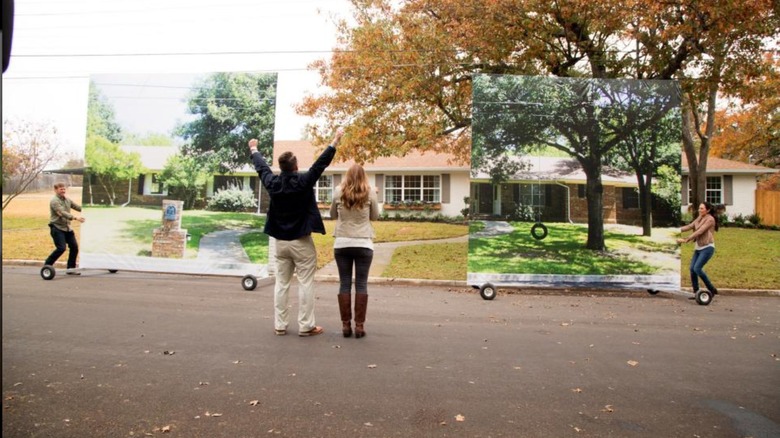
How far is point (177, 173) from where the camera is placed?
1088 cm

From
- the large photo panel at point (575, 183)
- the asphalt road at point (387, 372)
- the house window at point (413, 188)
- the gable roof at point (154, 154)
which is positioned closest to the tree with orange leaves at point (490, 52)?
the large photo panel at point (575, 183)

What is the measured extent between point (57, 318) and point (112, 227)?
5118 mm

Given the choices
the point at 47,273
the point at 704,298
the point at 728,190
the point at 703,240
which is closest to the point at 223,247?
the point at 47,273

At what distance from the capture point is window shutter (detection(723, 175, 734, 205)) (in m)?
27.4

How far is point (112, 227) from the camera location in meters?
11.4

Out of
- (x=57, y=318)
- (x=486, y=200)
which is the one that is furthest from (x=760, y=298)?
(x=57, y=318)

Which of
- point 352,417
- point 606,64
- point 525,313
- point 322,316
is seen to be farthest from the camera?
point 606,64

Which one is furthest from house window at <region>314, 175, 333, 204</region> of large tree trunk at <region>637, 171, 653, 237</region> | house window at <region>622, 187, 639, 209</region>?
large tree trunk at <region>637, 171, 653, 237</region>

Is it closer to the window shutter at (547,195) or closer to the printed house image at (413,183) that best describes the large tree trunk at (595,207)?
the window shutter at (547,195)

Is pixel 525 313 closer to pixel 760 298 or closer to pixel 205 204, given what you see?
pixel 760 298

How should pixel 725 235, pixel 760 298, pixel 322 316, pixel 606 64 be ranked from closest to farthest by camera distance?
pixel 322 316
pixel 760 298
pixel 606 64
pixel 725 235

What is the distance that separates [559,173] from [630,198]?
4.71 ft

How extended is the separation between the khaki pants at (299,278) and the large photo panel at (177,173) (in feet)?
15.3

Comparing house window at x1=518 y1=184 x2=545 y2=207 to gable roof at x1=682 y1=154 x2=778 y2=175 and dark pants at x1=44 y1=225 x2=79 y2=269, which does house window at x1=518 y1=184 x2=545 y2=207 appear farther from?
gable roof at x1=682 y1=154 x2=778 y2=175
